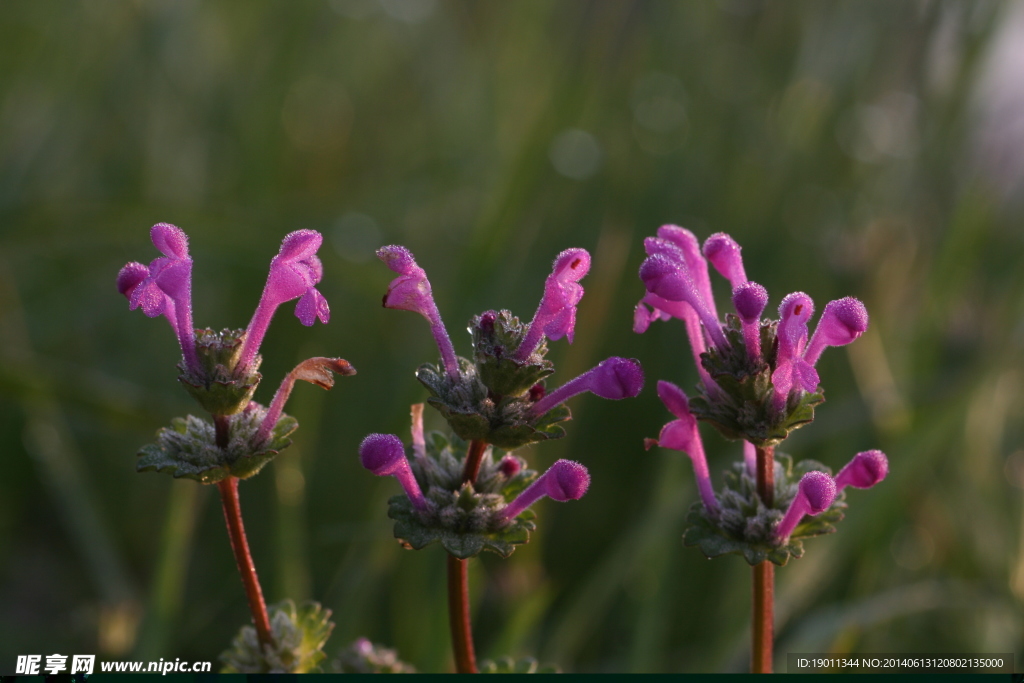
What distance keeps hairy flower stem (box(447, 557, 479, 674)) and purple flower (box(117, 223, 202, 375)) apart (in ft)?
0.80

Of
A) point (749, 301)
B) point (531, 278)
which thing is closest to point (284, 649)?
point (749, 301)

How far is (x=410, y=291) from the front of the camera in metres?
0.71

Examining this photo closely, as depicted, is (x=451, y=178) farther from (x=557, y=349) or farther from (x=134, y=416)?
(x=134, y=416)

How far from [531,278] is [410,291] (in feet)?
4.26

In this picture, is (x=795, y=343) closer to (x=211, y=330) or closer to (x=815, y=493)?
(x=815, y=493)

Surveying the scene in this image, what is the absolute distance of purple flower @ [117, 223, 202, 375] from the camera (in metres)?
0.69

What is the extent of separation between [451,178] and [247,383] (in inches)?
74.7

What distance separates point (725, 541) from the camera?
2.39 ft

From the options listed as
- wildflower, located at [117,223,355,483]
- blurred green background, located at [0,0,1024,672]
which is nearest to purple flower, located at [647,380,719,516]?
wildflower, located at [117,223,355,483]

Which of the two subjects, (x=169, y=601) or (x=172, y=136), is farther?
(x=172, y=136)

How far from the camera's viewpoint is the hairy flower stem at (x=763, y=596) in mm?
730

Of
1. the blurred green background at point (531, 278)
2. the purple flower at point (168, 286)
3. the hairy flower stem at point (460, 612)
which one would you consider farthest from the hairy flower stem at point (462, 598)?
the blurred green background at point (531, 278)

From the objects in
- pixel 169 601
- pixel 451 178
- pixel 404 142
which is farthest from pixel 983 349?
pixel 404 142

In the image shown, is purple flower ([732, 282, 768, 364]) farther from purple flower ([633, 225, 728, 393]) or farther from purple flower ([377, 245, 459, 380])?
purple flower ([377, 245, 459, 380])
